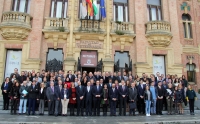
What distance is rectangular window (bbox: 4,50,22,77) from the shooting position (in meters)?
13.6

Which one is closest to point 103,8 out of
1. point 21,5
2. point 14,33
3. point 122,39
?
point 122,39

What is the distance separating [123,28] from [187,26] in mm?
6768

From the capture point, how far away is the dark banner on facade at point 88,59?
14.6 m

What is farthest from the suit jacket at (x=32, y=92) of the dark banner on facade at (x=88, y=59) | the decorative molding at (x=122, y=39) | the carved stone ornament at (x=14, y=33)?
the decorative molding at (x=122, y=39)

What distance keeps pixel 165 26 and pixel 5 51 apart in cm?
1335

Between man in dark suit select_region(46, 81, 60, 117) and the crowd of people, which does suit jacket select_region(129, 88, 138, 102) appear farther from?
man in dark suit select_region(46, 81, 60, 117)

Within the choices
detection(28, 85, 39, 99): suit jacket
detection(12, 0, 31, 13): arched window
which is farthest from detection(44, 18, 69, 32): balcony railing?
detection(28, 85, 39, 99): suit jacket

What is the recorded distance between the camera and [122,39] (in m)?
15.0

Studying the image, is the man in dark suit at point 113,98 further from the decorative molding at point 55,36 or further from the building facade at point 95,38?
the decorative molding at point 55,36

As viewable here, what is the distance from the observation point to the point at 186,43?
16656mm

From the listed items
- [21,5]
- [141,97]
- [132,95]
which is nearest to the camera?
[132,95]

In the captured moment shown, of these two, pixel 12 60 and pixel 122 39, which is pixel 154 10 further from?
pixel 12 60

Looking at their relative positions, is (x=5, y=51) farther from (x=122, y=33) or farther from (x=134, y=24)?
(x=134, y=24)

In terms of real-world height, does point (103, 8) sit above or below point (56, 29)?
above
